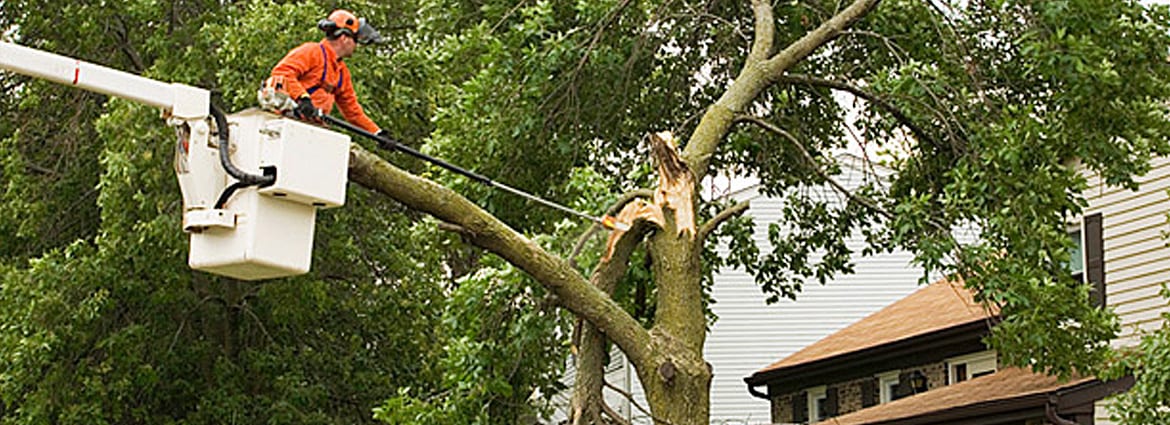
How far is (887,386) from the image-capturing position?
2423 cm

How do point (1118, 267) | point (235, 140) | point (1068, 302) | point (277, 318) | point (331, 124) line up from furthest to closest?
point (277, 318)
point (1118, 267)
point (1068, 302)
point (331, 124)
point (235, 140)

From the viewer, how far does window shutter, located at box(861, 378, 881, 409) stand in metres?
24.5

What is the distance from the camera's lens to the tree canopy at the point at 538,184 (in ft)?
42.6

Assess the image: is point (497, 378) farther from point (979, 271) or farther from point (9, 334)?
point (9, 334)

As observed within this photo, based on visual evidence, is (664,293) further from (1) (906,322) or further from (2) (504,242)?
(1) (906,322)

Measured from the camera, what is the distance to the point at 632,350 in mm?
11570

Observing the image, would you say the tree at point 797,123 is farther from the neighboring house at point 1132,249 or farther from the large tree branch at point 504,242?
the neighboring house at point 1132,249

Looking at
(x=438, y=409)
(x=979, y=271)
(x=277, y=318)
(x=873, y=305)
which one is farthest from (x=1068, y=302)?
(x=873, y=305)

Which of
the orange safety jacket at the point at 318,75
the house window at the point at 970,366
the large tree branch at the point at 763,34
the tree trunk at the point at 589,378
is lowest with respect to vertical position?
the tree trunk at the point at 589,378

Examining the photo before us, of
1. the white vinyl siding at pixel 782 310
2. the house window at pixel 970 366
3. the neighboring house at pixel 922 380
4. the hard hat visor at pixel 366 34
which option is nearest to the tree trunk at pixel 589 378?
the hard hat visor at pixel 366 34

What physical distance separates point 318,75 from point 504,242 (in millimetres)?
2124

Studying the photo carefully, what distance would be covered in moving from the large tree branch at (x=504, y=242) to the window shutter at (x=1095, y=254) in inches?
320

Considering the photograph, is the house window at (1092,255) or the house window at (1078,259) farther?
the house window at (1078,259)

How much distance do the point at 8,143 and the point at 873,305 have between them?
18429mm
